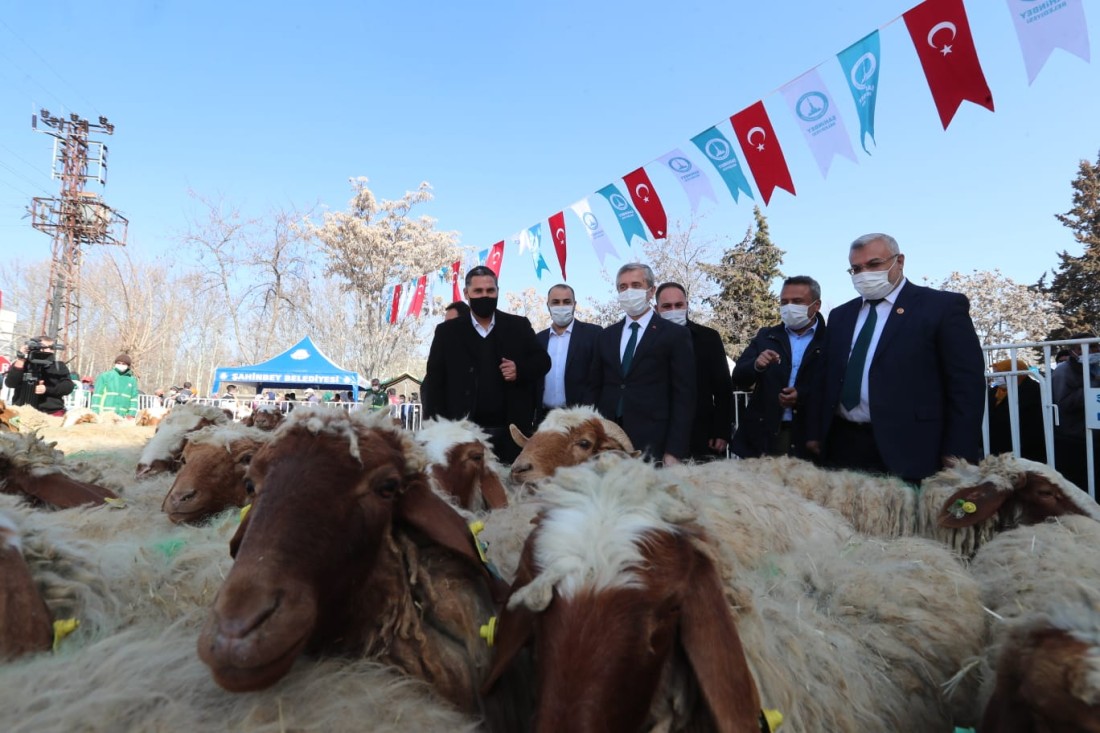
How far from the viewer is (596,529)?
5.69ft

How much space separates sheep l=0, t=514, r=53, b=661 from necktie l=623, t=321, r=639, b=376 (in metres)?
4.02

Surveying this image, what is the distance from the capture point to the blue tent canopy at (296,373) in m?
23.7

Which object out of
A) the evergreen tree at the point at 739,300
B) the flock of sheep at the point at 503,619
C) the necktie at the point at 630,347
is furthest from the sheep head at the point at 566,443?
the evergreen tree at the point at 739,300

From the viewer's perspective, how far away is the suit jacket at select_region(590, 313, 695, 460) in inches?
196

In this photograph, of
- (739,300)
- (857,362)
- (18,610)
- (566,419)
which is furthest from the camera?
(739,300)

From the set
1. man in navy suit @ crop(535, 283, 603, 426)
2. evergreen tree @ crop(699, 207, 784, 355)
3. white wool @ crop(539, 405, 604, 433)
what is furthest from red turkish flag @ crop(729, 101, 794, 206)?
evergreen tree @ crop(699, 207, 784, 355)

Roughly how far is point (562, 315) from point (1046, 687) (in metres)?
5.29

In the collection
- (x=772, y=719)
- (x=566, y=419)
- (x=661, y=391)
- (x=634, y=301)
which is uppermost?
(x=634, y=301)

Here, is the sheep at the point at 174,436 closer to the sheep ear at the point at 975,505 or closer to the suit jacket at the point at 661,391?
the suit jacket at the point at 661,391

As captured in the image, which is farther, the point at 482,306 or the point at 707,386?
the point at 707,386

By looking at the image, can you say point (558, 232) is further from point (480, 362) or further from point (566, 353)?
point (480, 362)

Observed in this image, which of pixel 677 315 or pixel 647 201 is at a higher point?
pixel 647 201

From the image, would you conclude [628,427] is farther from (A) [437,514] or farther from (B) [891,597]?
(A) [437,514]

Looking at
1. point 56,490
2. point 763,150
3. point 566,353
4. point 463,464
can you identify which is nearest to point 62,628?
point 56,490
